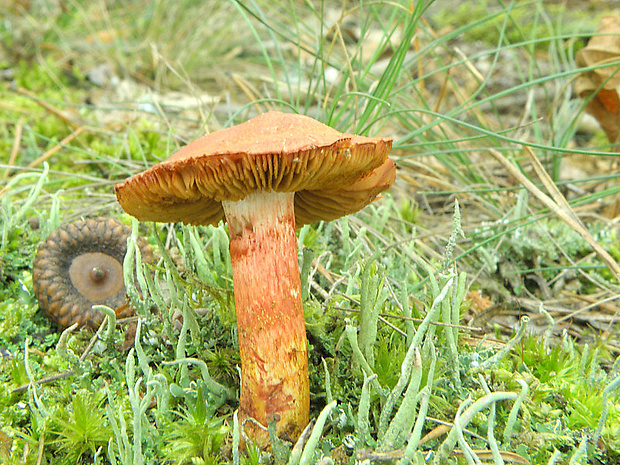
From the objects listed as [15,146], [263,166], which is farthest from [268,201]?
[15,146]

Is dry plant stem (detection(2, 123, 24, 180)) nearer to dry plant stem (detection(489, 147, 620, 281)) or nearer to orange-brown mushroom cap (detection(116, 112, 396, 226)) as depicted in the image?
orange-brown mushroom cap (detection(116, 112, 396, 226))

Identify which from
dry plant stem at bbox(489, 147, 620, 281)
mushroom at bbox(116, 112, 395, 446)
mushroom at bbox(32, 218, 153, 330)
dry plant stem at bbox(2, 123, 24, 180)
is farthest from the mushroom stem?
dry plant stem at bbox(2, 123, 24, 180)

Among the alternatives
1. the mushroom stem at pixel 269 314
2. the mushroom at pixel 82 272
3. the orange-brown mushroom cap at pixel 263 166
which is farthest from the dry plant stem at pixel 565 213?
the mushroom at pixel 82 272

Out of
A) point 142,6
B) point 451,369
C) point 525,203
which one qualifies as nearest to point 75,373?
point 451,369

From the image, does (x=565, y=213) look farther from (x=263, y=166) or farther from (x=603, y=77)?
(x=263, y=166)

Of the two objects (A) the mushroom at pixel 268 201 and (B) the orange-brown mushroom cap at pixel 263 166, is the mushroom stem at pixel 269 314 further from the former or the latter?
(B) the orange-brown mushroom cap at pixel 263 166

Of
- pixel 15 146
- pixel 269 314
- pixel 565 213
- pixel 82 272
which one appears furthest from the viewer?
pixel 15 146

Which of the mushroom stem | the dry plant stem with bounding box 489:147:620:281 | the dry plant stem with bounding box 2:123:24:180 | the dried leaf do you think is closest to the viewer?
the mushroom stem
